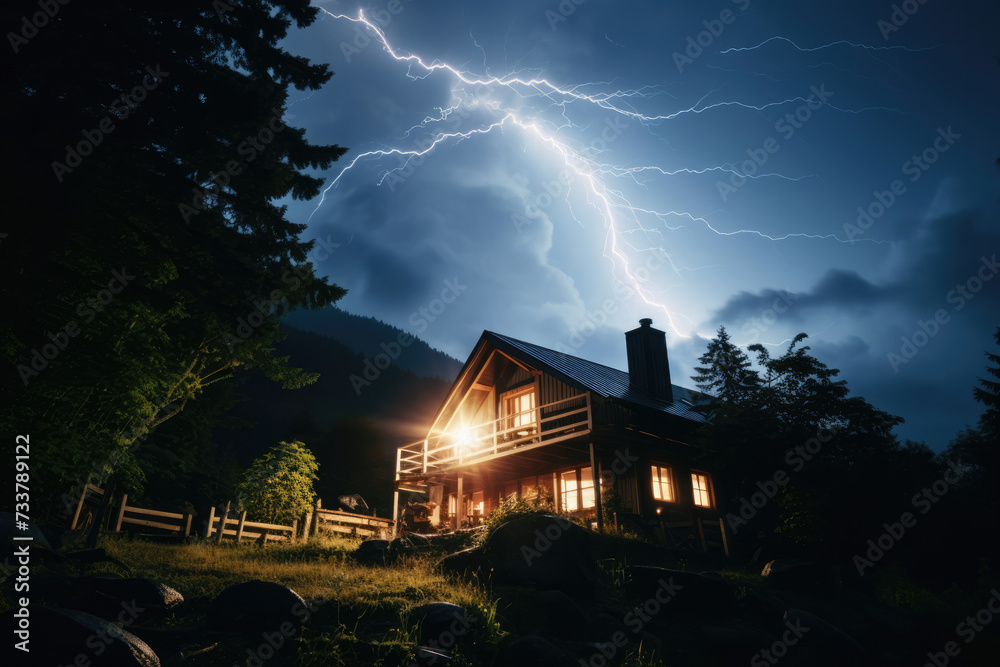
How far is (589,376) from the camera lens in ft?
69.5

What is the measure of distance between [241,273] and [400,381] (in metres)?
73.8

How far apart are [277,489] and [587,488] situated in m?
11.5

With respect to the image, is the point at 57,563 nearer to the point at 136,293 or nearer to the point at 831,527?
the point at 136,293

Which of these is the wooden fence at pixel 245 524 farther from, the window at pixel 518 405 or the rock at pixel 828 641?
the rock at pixel 828 641

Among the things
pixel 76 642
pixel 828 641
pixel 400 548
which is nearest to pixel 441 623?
pixel 76 642

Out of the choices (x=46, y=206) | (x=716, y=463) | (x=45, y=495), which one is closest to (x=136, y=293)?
(x=46, y=206)

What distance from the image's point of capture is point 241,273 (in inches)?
301

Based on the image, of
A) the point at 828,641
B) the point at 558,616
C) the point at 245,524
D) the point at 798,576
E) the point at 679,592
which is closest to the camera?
the point at 558,616

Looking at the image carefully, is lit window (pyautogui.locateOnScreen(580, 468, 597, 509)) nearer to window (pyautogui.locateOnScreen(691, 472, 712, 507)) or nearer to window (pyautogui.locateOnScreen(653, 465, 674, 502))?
window (pyautogui.locateOnScreen(653, 465, 674, 502))

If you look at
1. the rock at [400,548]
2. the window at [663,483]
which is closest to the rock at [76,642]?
the rock at [400,548]

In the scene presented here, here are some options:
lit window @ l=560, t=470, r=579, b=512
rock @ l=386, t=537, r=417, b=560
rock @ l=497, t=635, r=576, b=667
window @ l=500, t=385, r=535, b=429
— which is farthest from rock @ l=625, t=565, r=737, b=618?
window @ l=500, t=385, r=535, b=429

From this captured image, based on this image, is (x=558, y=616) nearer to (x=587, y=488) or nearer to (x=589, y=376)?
(x=587, y=488)

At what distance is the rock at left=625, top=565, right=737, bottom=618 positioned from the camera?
1034cm

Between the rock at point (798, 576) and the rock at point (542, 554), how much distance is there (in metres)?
5.17
